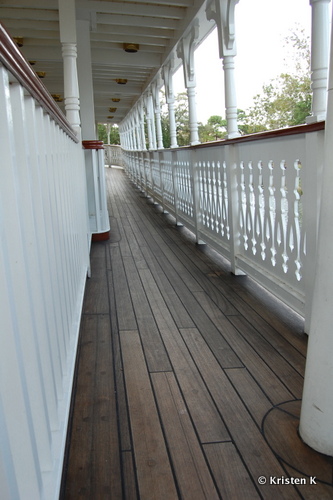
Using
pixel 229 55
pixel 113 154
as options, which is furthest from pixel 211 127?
pixel 229 55

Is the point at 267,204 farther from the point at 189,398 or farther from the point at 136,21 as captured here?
the point at 136,21

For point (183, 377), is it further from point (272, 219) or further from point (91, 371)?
point (272, 219)

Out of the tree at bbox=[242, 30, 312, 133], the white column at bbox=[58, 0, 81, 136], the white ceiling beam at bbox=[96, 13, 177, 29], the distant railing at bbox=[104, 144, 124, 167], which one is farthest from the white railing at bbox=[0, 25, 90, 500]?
the distant railing at bbox=[104, 144, 124, 167]

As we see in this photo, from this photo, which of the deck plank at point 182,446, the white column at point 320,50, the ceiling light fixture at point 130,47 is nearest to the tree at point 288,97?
the ceiling light fixture at point 130,47

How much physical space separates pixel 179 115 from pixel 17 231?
1057 inches

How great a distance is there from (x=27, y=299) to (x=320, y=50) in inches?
70.9

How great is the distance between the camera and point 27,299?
88cm

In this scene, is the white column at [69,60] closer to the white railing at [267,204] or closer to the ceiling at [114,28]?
the ceiling at [114,28]

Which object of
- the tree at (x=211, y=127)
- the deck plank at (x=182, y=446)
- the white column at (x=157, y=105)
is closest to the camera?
the deck plank at (x=182, y=446)

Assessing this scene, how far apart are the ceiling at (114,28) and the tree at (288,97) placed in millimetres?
5480

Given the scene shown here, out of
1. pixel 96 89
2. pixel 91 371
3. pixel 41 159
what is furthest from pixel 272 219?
pixel 96 89

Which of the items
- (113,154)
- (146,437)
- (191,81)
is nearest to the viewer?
(146,437)

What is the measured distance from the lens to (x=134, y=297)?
2.88m

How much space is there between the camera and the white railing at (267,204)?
2.06 meters
